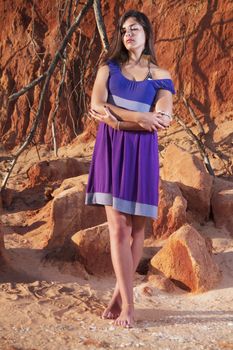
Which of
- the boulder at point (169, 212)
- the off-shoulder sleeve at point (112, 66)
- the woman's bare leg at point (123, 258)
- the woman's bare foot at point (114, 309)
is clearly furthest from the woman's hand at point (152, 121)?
the boulder at point (169, 212)

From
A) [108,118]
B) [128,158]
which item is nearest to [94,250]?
[128,158]

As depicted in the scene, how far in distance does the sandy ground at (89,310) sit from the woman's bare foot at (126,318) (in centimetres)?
3

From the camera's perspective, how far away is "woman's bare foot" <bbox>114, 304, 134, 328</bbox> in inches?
113

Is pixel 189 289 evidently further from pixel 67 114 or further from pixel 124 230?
pixel 67 114

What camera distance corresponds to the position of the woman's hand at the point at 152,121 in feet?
9.30

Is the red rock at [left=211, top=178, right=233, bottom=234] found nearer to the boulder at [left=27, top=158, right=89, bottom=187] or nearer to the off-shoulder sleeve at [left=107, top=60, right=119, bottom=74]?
the boulder at [left=27, top=158, right=89, bottom=187]

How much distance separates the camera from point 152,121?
284 cm

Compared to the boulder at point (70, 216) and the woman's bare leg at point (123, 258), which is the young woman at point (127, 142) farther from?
the boulder at point (70, 216)

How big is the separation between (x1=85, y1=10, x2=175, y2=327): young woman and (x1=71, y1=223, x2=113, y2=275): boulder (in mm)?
1056

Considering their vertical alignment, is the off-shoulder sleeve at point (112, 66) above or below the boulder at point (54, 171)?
above

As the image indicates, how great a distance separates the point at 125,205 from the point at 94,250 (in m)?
1.19

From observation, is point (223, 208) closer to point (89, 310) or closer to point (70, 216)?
point (70, 216)

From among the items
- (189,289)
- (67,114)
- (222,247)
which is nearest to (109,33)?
(67,114)

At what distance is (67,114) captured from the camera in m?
7.44
